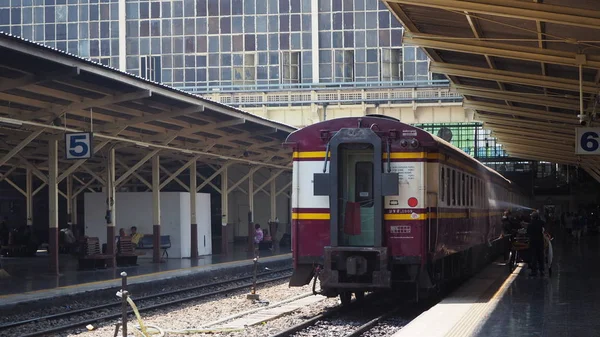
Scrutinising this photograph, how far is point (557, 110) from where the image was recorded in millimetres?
20344

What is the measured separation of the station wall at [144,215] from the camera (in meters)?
27.8

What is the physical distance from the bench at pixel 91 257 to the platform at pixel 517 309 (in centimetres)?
1007

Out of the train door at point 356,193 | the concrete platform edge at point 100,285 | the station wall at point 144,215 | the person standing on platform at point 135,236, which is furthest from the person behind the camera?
the station wall at point 144,215

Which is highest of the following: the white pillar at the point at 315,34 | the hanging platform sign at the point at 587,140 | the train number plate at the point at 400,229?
the white pillar at the point at 315,34

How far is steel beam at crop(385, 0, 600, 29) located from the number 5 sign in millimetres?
9865

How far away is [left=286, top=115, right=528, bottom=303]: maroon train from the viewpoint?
1319 cm

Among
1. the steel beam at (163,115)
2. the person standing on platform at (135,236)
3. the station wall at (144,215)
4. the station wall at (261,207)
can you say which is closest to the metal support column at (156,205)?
the person standing on platform at (135,236)

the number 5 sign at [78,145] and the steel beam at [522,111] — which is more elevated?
the steel beam at [522,111]

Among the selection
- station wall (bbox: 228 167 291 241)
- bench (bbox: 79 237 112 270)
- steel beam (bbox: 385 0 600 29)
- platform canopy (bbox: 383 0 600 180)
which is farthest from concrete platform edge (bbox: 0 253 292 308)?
station wall (bbox: 228 167 291 241)

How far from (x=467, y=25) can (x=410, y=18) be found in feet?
2.76

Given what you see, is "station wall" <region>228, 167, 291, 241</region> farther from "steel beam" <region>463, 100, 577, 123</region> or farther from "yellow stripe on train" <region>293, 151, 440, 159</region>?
"yellow stripe on train" <region>293, 151, 440, 159</region>

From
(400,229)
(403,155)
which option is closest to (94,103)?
(403,155)

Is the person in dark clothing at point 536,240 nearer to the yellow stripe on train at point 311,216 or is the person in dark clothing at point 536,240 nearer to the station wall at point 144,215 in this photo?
the yellow stripe on train at point 311,216

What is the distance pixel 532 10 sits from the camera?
1053cm
